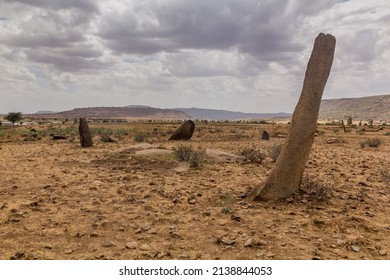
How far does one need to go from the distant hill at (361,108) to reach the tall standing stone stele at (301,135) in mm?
112244

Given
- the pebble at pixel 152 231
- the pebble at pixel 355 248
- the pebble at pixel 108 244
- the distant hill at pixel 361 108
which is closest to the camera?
the pebble at pixel 355 248

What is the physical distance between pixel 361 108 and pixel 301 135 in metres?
147

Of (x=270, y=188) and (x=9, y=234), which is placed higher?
(x=270, y=188)

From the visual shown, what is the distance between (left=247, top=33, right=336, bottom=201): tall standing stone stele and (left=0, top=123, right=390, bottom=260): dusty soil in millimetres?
274

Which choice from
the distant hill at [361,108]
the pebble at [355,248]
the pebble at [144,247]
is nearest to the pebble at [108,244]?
the pebble at [144,247]

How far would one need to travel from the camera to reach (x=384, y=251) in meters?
4.61

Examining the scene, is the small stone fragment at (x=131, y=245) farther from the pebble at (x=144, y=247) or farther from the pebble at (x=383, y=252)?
the pebble at (x=383, y=252)

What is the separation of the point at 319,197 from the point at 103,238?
3.98 m

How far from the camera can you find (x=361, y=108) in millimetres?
140000

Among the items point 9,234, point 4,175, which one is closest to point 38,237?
point 9,234

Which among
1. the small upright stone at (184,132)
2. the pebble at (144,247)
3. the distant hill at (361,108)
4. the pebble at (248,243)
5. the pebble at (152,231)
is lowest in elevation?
the pebble at (144,247)

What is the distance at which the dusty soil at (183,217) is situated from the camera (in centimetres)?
469

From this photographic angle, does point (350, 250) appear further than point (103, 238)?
No

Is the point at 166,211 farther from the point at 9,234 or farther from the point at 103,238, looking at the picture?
the point at 9,234
